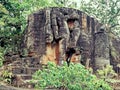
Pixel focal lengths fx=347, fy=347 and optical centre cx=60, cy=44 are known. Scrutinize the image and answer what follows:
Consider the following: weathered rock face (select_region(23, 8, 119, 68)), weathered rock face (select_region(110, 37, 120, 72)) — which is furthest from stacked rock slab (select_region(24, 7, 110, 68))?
Result: weathered rock face (select_region(110, 37, 120, 72))

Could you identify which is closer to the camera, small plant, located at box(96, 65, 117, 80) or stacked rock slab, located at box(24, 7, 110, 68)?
small plant, located at box(96, 65, 117, 80)

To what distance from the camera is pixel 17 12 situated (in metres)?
25.4

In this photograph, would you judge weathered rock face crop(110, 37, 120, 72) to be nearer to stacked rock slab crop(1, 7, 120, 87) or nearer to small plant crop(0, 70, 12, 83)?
stacked rock slab crop(1, 7, 120, 87)

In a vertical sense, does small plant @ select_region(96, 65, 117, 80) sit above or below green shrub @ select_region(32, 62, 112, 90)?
below

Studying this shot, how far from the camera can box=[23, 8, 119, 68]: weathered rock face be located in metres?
20.8

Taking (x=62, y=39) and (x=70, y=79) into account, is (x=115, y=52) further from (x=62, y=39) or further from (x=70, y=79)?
(x=70, y=79)

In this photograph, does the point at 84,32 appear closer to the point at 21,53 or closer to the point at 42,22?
Answer: the point at 42,22

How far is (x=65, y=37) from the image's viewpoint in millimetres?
20969

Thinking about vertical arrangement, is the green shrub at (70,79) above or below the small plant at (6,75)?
above

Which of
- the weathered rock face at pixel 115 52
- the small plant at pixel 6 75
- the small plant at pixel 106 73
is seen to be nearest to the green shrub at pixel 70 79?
the small plant at pixel 6 75

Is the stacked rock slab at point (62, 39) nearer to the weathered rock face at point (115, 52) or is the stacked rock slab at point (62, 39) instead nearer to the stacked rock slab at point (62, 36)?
the stacked rock slab at point (62, 36)

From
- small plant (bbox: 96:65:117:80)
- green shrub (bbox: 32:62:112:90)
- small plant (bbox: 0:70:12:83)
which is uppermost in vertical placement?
green shrub (bbox: 32:62:112:90)

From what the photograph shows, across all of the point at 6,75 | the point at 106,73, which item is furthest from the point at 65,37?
the point at 6,75

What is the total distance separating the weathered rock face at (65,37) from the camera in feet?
68.3
